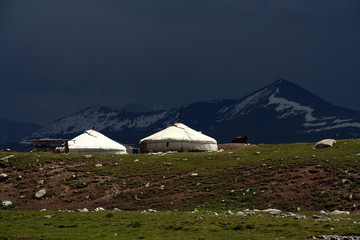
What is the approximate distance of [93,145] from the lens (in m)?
78.6

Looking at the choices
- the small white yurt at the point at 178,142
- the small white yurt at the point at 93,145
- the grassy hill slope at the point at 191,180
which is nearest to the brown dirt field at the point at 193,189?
the grassy hill slope at the point at 191,180

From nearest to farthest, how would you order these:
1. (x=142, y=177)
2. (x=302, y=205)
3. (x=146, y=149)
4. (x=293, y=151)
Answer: (x=302, y=205) → (x=142, y=177) → (x=293, y=151) → (x=146, y=149)

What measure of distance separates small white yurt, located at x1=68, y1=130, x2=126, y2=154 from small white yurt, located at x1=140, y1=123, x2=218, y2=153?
16.6 ft

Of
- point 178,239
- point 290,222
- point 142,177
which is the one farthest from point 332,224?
point 142,177

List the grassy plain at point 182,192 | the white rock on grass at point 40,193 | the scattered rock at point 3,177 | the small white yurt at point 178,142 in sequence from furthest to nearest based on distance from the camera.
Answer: the small white yurt at point 178,142
the scattered rock at point 3,177
the white rock on grass at point 40,193
the grassy plain at point 182,192

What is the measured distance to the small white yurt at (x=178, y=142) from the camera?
78.6 meters

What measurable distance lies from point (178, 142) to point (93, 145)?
1304cm

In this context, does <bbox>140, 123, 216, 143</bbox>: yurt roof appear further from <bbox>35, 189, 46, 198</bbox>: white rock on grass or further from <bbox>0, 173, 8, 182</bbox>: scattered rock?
<bbox>35, 189, 46, 198</bbox>: white rock on grass

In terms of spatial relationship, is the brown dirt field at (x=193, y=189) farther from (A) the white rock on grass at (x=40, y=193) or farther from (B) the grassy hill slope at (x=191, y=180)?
(A) the white rock on grass at (x=40, y=193)

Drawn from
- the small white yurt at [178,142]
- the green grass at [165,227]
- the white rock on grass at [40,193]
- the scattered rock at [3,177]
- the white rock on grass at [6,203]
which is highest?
the small white yurt at [178,142]

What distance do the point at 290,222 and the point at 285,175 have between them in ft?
65.1

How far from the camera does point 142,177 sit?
52094 millimetres

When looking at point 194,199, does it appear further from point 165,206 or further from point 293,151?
point 293,151

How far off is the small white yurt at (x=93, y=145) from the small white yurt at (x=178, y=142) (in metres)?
5.06
